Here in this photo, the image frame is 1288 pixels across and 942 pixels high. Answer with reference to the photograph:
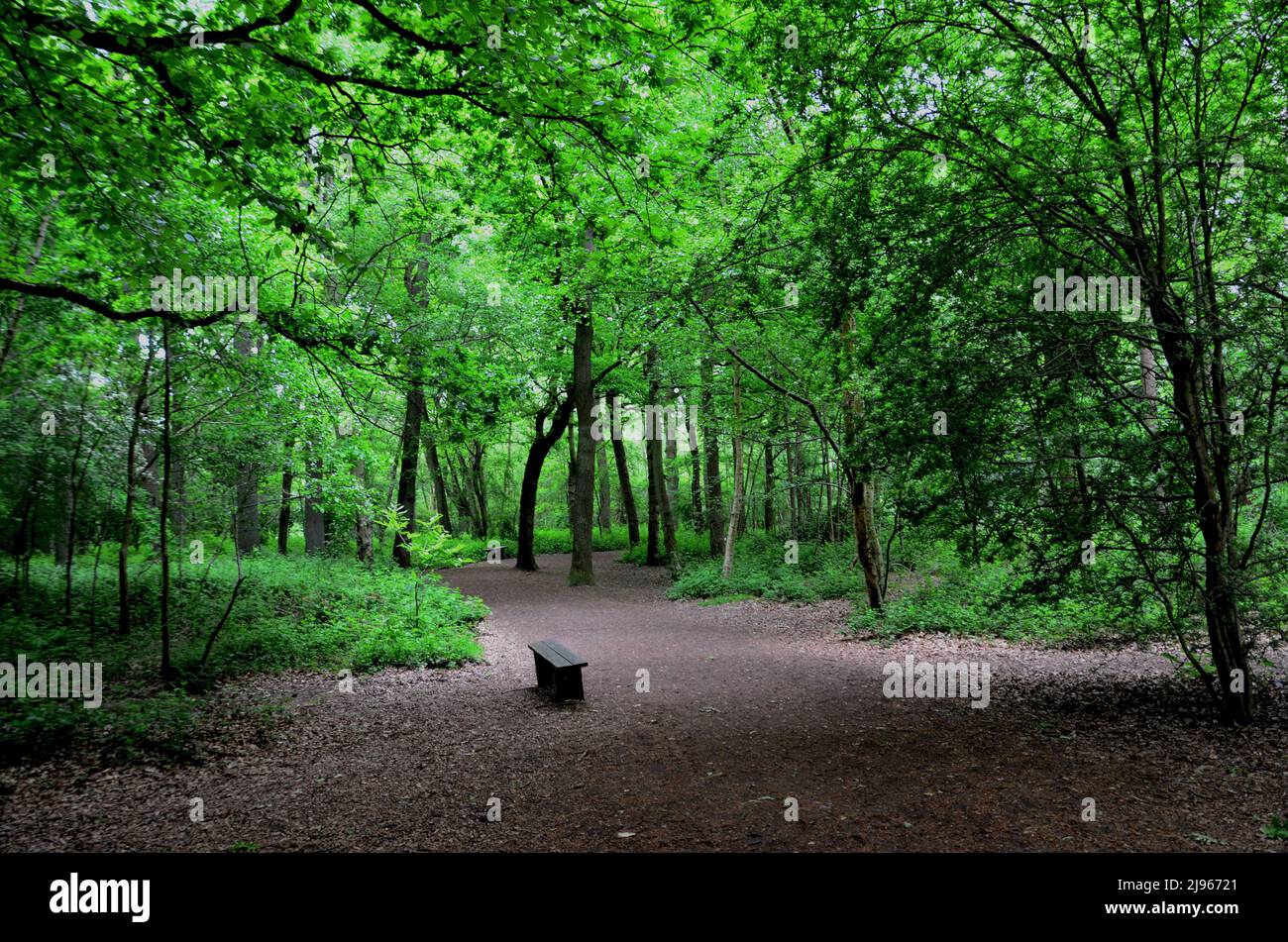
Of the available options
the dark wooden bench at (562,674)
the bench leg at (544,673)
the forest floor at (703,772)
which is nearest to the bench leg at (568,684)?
the dark wooden bench at (562,674)

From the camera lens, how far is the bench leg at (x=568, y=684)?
7109 millimetres

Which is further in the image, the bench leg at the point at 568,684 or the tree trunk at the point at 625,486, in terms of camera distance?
the tree trunk at the point at 625,486

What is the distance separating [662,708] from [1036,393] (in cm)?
497

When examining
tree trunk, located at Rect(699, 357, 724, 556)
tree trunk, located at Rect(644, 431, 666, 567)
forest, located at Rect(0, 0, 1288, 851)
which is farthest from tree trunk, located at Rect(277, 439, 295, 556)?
tree trunk, located at Rect(699, 357, 724, 556)

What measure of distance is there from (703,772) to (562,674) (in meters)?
2.54

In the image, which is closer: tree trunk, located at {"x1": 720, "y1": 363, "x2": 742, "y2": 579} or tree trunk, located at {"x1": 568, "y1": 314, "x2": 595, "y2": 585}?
tree trunk, located at {"x1": 720, "y1": 363, "x2": 742, "y2": 579}

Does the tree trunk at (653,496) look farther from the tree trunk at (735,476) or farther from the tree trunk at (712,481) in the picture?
the tree trunk at (735,476)

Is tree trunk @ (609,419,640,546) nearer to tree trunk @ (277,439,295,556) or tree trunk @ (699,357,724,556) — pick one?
tree trunk @ (699,357,724,556)

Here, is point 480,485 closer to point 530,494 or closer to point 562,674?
point 530,494

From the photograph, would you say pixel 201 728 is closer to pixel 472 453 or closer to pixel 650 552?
pixel 650 552

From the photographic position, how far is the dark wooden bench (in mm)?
7098

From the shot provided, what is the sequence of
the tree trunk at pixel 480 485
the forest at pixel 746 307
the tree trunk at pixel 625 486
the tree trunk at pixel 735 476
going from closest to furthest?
the forest at pixel 746 307, the tree trunk at pixel 735 476, the tree trunk at pixel 625 486, the tree trunk at pixel 480 485

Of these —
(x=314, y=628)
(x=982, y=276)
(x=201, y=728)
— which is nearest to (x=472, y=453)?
(x=314, y=628)

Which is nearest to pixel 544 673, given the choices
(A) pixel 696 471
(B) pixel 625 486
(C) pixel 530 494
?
(C) pixel 530 494
